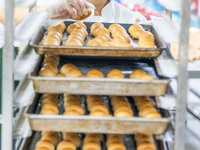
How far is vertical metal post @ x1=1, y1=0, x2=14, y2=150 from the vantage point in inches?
55.1

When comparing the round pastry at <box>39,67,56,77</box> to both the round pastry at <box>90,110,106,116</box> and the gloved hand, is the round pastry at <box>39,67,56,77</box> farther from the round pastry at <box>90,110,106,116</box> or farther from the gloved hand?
the gloved hand

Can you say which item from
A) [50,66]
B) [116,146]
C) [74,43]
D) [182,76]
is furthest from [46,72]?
[182,76]

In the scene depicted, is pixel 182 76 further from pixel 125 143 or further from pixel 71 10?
pixel 71 10

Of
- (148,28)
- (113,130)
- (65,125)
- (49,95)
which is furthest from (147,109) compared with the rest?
(148,28)

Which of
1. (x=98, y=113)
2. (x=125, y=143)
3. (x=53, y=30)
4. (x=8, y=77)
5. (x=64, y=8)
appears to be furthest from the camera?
(x=64, y=8)

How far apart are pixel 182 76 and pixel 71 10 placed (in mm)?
943

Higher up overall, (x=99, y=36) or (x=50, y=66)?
(x=99, y=36)

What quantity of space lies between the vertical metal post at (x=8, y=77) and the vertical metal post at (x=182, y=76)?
723 mm

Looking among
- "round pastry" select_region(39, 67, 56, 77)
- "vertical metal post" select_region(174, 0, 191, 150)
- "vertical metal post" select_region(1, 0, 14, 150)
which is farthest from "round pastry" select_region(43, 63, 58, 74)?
"vertical metal post" select_region(174, 0, 191, 150)

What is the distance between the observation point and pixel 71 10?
6.89ft

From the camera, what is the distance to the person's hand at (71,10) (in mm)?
2023

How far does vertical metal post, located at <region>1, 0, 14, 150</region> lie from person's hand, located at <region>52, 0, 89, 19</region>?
0.62 m

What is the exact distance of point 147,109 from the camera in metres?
1.65

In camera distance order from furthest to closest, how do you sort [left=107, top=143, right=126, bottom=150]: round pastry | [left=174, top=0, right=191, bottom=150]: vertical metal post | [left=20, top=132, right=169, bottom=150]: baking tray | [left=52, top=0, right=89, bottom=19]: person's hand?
[left=52, top=0, right=89, bottom=19]: person's hand
[left=20, top=132, right=169, bottom=150]: baking tray
[left=107, top=143, right=126, bottom=150]: round pastry
[left=174, top=0, right=191, bottom=150]: vertical metal post
